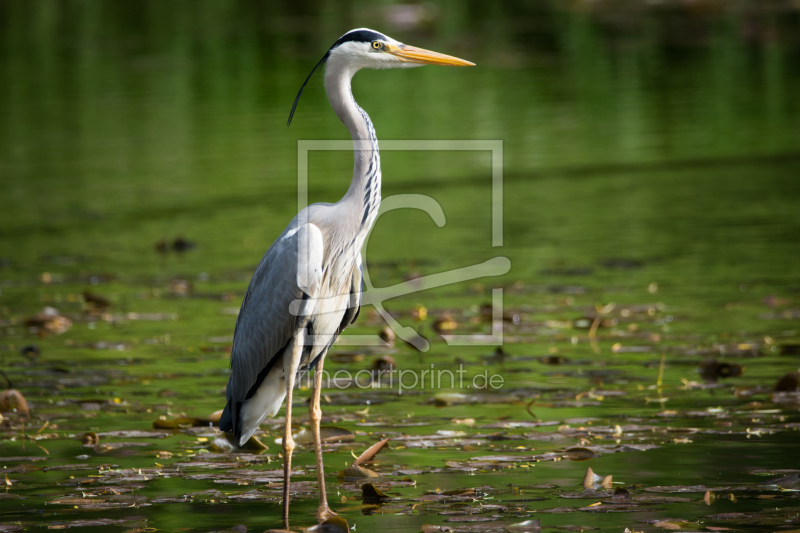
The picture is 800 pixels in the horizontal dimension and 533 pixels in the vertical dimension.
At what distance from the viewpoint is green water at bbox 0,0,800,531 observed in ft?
→ 16.1

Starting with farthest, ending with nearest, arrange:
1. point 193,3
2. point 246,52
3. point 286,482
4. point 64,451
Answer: point 193,3 < point 246,52 < point 64,451 < point 286,482

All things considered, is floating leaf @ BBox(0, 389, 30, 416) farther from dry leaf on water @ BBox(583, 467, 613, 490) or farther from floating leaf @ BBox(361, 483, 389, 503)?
dry leaf on water @ BBox(583, 467, 613, 490)

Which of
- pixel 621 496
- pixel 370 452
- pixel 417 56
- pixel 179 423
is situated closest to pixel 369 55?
pixel 417 56

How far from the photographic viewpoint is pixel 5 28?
29.2 metres

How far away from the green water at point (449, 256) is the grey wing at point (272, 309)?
0.40 metres

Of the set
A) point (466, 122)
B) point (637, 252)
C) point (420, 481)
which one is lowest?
point (420, 481)

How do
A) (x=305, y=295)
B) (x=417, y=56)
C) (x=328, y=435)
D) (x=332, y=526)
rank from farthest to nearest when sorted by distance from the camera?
(x=328, y=435)
(x=417, y=56)
(x=305, y=295)
(x=332, y=526)

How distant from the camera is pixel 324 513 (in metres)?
4.48

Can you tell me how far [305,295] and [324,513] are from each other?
926 millimetres

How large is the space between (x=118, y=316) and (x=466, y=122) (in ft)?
29.2

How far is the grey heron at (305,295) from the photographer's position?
16.1 ft

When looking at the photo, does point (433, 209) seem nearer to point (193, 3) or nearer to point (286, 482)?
point (286, 482)

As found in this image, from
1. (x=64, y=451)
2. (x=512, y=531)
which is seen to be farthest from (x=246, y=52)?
(x=512, y=531)

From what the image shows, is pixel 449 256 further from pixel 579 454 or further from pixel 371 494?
pixel 371 494
